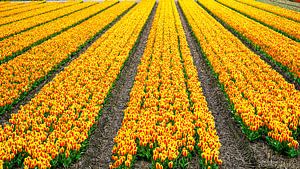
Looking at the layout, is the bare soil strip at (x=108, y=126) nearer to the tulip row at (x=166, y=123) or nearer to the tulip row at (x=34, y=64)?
the tulip row at (x=166, y=123)

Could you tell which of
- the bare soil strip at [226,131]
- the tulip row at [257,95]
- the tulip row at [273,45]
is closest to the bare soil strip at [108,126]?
the bare soil strip at [226,131]

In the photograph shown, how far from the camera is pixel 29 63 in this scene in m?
14.9

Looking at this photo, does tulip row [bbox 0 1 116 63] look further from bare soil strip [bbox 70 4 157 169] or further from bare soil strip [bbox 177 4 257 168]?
bare soil strip [bbox 177 4 257 168]

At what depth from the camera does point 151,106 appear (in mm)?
9977

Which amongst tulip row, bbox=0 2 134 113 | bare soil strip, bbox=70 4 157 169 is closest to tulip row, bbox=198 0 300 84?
bare soil strip, bbox=70 4 157 169

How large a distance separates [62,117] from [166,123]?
3119 mm

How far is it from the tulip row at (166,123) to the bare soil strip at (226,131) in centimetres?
53

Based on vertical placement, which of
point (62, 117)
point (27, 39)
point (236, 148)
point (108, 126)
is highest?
point (27, 39)

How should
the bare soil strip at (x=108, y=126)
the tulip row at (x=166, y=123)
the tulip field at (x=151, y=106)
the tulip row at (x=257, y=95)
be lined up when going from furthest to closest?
the tulip row at (x=257, y=95) < the bare soil strip at (x=108, y=126) < the tulip field at (x=151, y=106) < the tulip row at (x=166, y=123)

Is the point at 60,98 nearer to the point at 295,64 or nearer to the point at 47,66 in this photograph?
the point at 47,66

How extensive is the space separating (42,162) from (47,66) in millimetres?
A: 8501

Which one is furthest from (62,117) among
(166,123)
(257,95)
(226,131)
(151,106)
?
(257,95)

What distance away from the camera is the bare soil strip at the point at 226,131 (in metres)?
7.80

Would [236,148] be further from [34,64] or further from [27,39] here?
[27,39]
